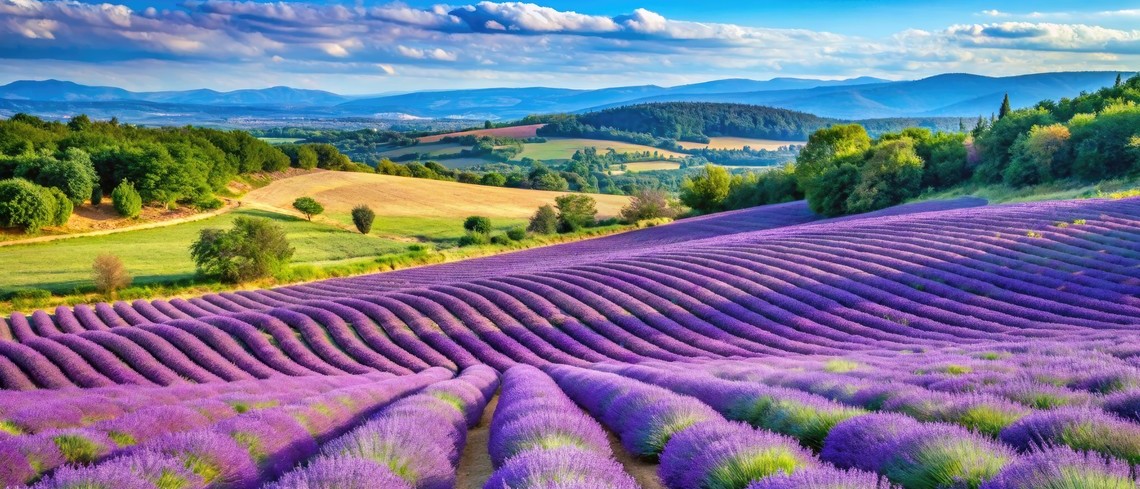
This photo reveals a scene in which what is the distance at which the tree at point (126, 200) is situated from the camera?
187 feet

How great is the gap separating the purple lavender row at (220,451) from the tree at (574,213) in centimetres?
5352

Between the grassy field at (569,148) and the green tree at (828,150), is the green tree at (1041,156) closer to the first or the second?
the green tree at (828,150)

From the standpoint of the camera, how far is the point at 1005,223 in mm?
25594

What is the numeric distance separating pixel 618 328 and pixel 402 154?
422ft

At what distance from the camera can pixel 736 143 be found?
190m

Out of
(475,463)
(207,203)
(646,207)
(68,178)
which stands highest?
(475,463)

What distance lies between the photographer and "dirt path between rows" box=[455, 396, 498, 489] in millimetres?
6160

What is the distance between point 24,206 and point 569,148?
12624cm

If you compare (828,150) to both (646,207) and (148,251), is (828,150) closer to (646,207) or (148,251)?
(646,207)

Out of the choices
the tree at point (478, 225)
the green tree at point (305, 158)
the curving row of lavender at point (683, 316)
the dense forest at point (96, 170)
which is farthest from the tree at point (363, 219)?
the green tree at point (305, 158)

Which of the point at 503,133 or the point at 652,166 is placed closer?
the point at 652,166

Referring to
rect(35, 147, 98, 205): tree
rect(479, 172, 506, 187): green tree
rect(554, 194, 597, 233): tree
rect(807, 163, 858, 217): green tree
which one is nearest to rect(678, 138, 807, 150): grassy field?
rect(479, 172, 506, 187): green tree

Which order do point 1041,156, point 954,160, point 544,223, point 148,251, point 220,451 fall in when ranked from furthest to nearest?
point 544,223 < point 954,160 < point 148,251 < point 1041,156 < point 220,451

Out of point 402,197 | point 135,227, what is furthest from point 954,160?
point 135,227
